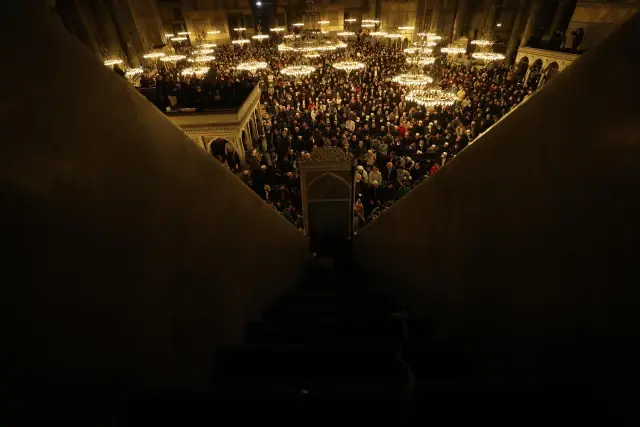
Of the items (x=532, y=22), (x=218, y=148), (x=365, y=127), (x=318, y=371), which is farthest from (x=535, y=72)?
(x=318, y=371)

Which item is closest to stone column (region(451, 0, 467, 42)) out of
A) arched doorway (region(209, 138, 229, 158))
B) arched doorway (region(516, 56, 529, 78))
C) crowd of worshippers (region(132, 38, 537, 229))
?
arched doorway (region(516, 56, 529, 78))

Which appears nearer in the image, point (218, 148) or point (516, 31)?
point (218, 148)

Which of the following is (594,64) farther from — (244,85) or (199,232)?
(244,85)

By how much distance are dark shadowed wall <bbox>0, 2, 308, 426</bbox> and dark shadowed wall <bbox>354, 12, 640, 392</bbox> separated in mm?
1153

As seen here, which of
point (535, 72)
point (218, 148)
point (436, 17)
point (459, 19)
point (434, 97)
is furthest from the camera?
point (436, 17)

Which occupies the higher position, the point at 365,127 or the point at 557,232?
the point at 557,232

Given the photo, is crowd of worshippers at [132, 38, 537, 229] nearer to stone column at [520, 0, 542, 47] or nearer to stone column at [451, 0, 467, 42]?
stone column at [520, 0, 542, 47]

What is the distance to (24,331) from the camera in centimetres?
62

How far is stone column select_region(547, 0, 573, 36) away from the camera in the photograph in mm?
17594

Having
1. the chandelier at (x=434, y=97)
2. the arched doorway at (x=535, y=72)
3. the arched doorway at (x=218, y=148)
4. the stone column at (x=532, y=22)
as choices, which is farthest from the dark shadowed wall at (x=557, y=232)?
the stone column at (x=532, y=22)

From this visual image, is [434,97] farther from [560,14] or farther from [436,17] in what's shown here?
[436,17]

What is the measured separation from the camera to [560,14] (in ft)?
58.7

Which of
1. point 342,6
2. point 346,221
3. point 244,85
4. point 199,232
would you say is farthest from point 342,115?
point 342,6

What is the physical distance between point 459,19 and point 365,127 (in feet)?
64.6
